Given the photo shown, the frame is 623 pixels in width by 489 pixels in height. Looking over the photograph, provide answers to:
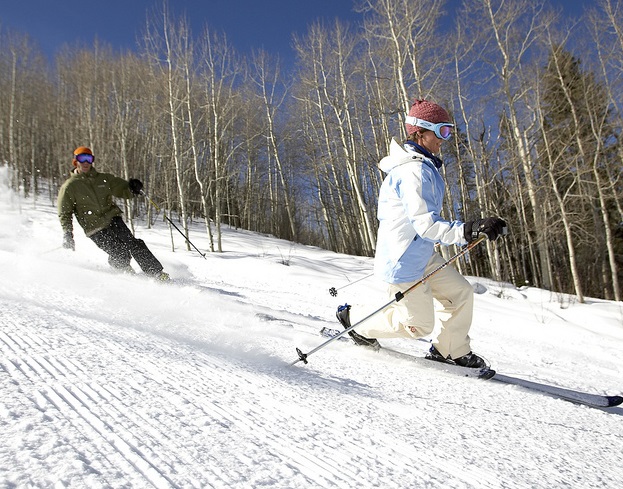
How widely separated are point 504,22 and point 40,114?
25650mm

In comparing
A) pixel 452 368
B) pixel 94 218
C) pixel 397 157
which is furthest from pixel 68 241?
pixel 452 368

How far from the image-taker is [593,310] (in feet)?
26.5

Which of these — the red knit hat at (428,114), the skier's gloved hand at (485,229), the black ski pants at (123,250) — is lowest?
the black ski pants at (123,250)

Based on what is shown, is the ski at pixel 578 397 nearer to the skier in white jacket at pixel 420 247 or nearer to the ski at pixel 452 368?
the ski at pixel 452 368

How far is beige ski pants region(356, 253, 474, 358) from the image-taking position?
2.68m

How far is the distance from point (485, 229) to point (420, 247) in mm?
448

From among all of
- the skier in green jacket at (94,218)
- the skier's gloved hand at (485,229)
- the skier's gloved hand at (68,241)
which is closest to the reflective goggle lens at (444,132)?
the skier's gloved hand at (485,229)

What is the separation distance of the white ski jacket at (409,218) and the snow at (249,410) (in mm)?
357

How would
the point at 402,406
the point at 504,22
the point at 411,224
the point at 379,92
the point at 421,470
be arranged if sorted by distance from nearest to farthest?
the point at 421,470, the point at 402,406, the point at 411,224, the point at 504,22, the point at 379,92

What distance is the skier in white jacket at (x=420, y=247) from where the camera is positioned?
8.43 ft

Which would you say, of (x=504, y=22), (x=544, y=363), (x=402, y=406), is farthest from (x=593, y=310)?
(x=504, y=22)

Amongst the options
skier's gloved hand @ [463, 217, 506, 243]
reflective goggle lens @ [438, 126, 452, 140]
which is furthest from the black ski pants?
skier's gloved hand @ [463, 217, 506, 243]

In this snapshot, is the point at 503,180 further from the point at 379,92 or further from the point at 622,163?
the point at 379,92

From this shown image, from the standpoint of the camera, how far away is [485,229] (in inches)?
96.0
